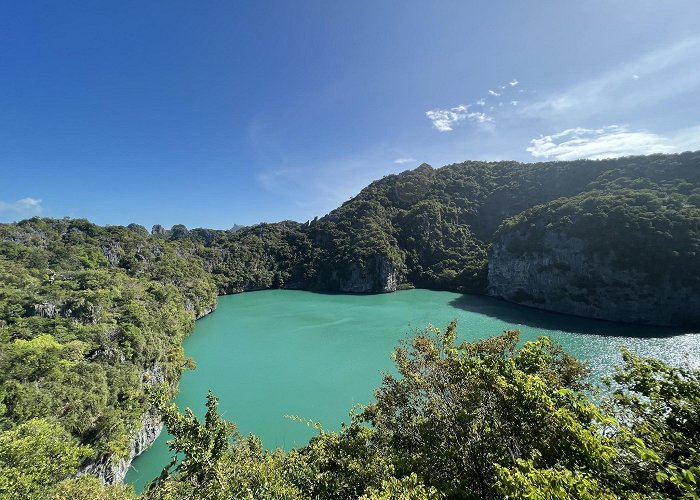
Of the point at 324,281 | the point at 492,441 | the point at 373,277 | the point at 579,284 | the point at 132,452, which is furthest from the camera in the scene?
the point at 324,281

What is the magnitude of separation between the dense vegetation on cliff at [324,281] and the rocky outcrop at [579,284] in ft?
1.62

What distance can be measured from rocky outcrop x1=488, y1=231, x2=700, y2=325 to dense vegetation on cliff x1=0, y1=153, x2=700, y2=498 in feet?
1.62

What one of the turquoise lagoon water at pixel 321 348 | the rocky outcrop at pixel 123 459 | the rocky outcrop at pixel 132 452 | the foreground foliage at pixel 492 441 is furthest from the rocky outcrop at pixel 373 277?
the foreground foliage at pixel 492 441

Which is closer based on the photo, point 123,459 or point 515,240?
point 123,459

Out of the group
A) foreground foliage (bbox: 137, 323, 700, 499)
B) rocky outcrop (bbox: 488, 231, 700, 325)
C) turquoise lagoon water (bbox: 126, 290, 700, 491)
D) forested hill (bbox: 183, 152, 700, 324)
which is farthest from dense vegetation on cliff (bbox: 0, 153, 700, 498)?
turquoise lagoon water (bbox: 126, 290, 700, 491)

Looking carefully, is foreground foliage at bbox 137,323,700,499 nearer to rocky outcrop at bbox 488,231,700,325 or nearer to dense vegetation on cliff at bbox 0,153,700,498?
dense vegetation on cliff at bbox 0,153,700,498

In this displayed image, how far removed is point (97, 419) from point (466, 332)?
131 feet

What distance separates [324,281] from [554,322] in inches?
2367

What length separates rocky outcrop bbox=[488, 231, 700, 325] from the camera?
157 ft

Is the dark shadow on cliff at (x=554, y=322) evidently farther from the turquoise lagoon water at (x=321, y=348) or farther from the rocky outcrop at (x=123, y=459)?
the rocky outcrop at (x=123, y=459)

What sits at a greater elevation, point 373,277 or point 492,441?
point 492,441

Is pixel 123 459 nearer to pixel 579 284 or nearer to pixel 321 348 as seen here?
pixel 321 348

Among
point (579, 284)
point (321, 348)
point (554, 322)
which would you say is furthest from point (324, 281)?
point (579, 284)

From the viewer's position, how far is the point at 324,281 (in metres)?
95.8
